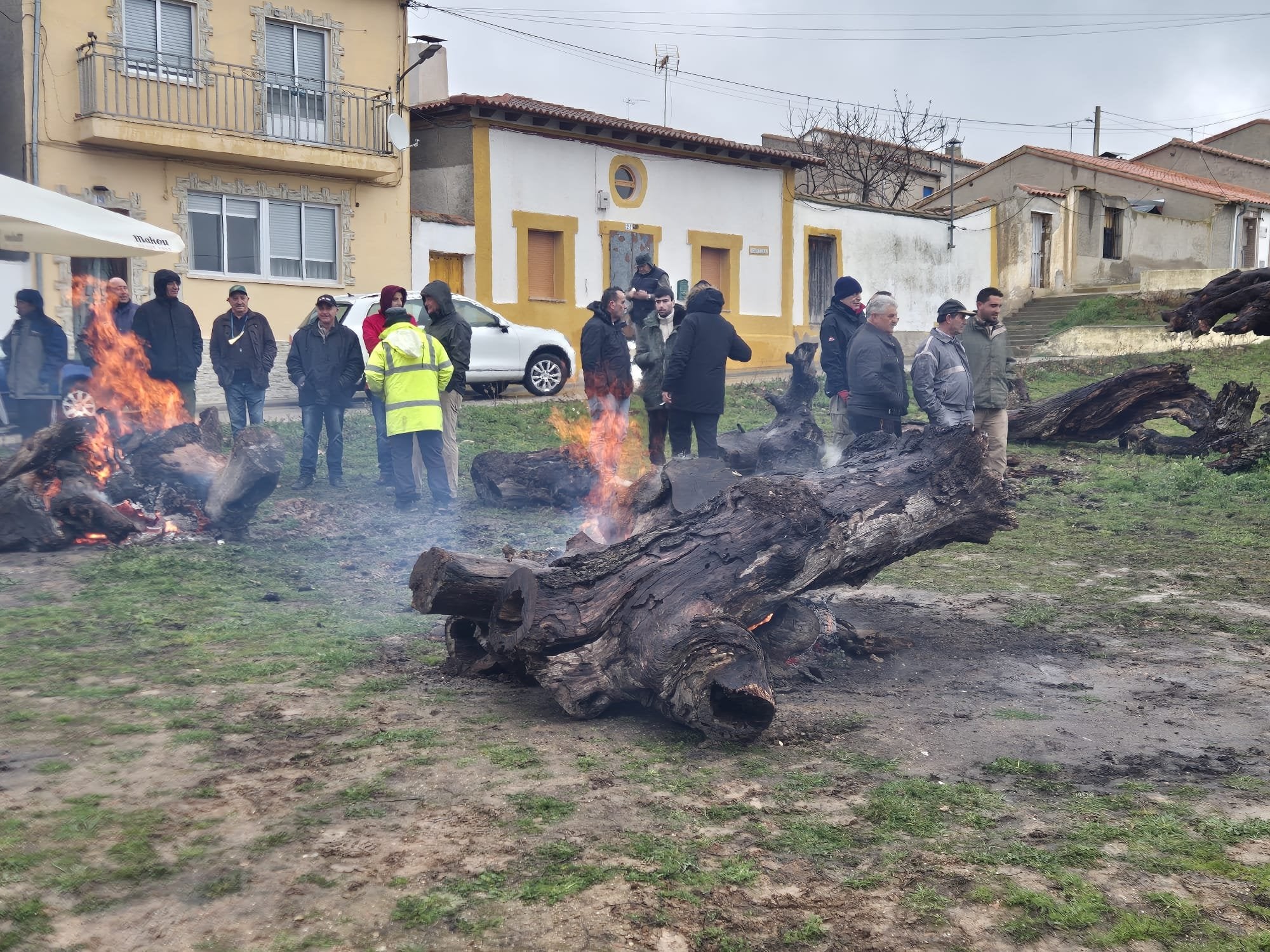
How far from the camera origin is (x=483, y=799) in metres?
3.95

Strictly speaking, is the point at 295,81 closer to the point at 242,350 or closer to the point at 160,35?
the point at 160,35

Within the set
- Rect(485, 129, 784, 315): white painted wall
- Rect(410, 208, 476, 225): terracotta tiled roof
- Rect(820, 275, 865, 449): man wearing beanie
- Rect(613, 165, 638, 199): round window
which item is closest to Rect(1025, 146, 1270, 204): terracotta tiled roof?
Rect(485, 129, 784, 315): white painted wall

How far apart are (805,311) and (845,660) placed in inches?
991

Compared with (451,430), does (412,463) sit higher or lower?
lower

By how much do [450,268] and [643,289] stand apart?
12.7 meters

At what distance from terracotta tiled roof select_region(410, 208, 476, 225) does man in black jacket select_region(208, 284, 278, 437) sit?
11705 millimetres

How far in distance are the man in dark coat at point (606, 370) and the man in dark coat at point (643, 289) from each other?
0.35m

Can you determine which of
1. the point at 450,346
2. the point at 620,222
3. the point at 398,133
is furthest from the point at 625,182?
the point at 450,346

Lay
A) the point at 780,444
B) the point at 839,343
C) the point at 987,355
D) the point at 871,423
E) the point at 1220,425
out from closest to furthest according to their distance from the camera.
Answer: the point at 871,423 < the point at 987,355 < the point at 839,343 < the point at 780,444 < the point at 1220,425

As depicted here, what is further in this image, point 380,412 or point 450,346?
point 380,412

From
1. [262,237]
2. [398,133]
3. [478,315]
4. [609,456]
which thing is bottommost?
[609,456]

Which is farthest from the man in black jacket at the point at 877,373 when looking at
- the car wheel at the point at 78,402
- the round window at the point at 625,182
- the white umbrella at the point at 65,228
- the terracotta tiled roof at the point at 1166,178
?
the terracotta tiled roof at the point at 1166,178

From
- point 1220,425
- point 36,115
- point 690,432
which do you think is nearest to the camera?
point 690,432

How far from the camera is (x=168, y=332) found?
11000 mm
